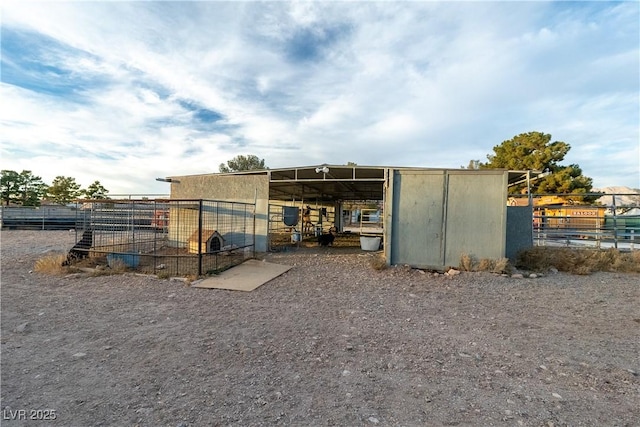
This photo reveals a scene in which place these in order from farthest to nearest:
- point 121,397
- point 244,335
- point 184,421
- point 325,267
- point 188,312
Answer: point 325,267, point 188,312, point 244,335, point 121,397, point 184,421

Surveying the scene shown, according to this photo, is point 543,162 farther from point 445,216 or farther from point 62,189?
point 62,189

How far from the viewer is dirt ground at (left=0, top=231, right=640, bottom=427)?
252 cm

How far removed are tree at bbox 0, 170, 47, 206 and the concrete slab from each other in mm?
37606

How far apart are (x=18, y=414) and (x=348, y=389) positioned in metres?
2.58

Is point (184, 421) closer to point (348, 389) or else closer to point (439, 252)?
point (348, 389)

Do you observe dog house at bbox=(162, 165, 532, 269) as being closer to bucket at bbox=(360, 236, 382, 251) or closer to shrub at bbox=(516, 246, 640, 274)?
shrub at bbox=(516, 246, 640, 274)

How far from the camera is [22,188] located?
34062 millimetres

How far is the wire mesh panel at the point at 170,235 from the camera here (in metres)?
8.24

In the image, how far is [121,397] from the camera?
269cm

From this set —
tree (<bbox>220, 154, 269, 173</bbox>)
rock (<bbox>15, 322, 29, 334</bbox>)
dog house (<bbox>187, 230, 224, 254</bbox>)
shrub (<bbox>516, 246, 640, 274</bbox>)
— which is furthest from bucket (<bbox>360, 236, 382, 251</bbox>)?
tree (<bbox>220, 154, 269, 173</bbox>)

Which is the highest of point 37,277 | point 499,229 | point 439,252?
point 499,229

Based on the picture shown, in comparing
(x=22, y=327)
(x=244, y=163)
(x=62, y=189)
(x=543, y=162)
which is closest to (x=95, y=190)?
(x=62, y=189)

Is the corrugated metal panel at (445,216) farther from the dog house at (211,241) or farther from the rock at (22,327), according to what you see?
the rock at (22,327)

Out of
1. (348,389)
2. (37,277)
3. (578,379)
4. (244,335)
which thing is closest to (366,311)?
(244,335)
